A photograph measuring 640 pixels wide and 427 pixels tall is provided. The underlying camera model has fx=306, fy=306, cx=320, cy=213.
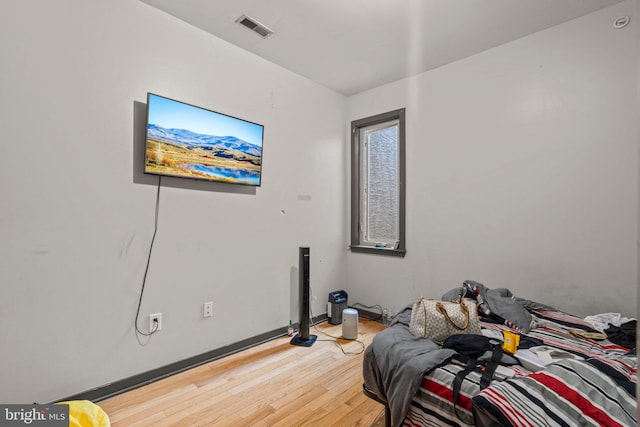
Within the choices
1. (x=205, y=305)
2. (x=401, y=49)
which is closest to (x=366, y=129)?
(x=401, y=49)

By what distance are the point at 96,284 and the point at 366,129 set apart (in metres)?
3.09

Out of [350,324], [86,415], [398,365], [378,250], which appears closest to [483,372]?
[398,365]

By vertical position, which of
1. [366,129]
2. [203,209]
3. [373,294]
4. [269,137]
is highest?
[366,129]

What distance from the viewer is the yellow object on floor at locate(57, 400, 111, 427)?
152cm

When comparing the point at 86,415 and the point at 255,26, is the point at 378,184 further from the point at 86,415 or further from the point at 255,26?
the point at 86,415

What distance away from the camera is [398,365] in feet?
5.22

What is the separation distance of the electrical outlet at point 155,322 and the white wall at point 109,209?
0.05 meters

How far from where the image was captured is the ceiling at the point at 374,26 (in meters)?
2.20

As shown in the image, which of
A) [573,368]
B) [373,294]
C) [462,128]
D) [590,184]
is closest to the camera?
[573,368]

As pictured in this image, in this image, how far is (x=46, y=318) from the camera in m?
1.81

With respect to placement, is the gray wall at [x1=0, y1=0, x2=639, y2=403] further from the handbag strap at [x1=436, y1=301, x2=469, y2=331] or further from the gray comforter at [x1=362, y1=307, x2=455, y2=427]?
the gray comforter at [x1=362, y1=307, x2=455, y2=427]

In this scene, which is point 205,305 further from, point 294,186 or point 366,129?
point 366,129

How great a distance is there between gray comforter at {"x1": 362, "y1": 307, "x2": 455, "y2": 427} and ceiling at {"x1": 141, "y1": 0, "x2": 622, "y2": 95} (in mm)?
2280

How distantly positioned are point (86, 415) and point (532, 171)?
3.39 meters
